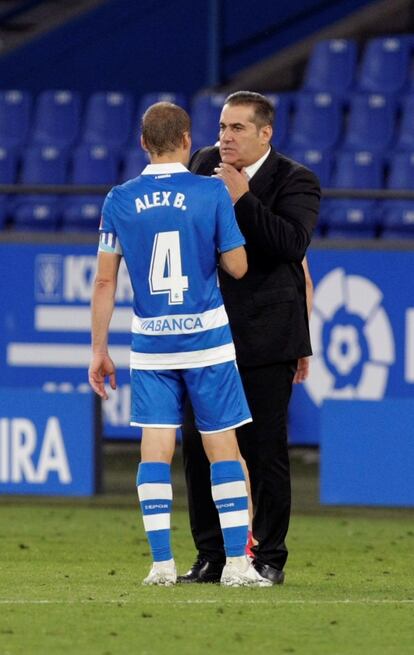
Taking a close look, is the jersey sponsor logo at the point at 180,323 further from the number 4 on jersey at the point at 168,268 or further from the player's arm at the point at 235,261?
the player's arm at the point at 235,261

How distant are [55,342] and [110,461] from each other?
108cm

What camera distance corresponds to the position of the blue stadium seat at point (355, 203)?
1388 cm

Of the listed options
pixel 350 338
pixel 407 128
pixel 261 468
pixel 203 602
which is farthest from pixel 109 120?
pixel 203 602

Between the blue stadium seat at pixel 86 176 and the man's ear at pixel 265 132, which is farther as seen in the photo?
the blue stadium seat at pixel 86 176

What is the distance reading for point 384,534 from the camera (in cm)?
974

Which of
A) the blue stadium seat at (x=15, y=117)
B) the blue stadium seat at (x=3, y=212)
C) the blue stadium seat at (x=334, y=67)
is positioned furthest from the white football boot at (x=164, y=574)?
the blue stadium seat at (x=15, y=117)

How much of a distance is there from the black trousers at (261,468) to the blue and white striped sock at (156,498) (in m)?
0.37

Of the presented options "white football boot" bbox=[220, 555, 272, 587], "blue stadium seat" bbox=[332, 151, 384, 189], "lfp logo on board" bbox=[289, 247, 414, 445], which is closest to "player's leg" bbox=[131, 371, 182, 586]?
"white football boot" bbox=[220, 555, 272, 587]

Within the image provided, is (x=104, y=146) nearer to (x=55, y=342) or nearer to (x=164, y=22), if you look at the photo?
(x=164, y=22)

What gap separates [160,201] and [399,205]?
745 centimetres

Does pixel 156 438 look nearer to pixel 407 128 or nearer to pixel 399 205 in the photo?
pixel 399 205

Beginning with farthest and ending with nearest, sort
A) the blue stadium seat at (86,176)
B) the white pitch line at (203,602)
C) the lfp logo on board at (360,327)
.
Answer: the blue stadium seat at (86,176) → the lfp logo on board at (360,327) → the white pitch line at (203,602)

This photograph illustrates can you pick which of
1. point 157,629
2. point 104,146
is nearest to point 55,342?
point 104,146

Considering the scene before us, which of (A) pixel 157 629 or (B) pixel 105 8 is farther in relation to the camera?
(B) pixel 105 8
